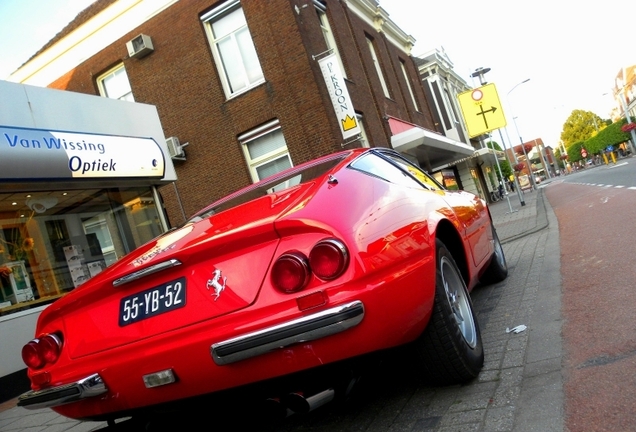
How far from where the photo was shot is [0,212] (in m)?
8.05

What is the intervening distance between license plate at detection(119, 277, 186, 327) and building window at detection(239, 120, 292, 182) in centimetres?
1331

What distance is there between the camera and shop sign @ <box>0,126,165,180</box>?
24.8 feet

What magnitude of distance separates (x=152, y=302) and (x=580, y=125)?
133761 mm

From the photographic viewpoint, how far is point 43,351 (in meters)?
2.90

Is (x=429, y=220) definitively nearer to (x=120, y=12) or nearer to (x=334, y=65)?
(x=334, y=65)

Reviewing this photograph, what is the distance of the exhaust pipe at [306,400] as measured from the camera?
2311 millimetres

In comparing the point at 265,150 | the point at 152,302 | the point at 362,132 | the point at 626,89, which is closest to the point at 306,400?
the point at 152,302

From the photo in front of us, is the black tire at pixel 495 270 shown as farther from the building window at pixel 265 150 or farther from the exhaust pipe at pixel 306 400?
the building window at pixel 265 150

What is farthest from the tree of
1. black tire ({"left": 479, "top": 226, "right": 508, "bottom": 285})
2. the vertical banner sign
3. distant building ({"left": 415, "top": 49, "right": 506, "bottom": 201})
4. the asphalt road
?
black tire ({"left": 479, "top": 226, "right": 508, "bottom": 285})

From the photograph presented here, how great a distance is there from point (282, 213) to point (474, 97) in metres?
17.1

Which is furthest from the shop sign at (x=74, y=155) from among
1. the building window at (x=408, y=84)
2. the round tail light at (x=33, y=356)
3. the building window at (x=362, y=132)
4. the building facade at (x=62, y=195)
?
the building window at (x=408, y=84)

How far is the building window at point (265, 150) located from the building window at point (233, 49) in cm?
130

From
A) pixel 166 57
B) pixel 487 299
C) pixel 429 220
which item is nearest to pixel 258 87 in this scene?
pixel 166 57

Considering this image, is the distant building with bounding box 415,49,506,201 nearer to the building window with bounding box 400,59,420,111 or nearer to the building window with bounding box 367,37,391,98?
the building window with bounding box 400,59,420,111
